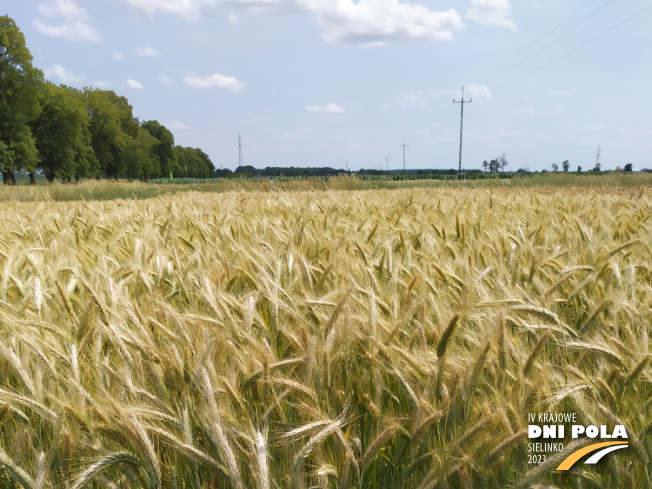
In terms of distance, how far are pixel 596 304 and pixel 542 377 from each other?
0.69 meters

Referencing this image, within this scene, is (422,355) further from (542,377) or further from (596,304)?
(596,304)

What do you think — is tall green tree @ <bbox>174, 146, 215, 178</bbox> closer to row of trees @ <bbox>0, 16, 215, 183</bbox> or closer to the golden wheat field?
row of trees @ <bbox>0, 16, 215, 183</bbox>

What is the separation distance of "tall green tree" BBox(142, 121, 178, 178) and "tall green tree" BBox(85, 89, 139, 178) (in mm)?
25134

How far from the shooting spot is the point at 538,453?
1008mm

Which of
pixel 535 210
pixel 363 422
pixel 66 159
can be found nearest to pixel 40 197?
pixel 535 210

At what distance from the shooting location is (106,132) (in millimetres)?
62188

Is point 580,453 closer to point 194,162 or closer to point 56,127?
point 56,127


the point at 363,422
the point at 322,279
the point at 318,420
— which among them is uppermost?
the point at 322,279

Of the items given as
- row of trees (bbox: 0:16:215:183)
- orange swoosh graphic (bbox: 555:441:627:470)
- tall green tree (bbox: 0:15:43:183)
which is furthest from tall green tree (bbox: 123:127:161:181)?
orange swoosh graphic (bbox: 555:441:627:470)

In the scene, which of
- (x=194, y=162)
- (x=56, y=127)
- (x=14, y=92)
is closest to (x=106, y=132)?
(x=56, y=127)

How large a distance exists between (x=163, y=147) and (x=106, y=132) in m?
36.5

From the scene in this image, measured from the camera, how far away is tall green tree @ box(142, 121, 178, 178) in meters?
A: 95.6

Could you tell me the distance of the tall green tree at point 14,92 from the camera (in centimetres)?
3494

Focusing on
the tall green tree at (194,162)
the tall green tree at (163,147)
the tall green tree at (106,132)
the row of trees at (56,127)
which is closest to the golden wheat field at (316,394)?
the row of trees at (56,127)
